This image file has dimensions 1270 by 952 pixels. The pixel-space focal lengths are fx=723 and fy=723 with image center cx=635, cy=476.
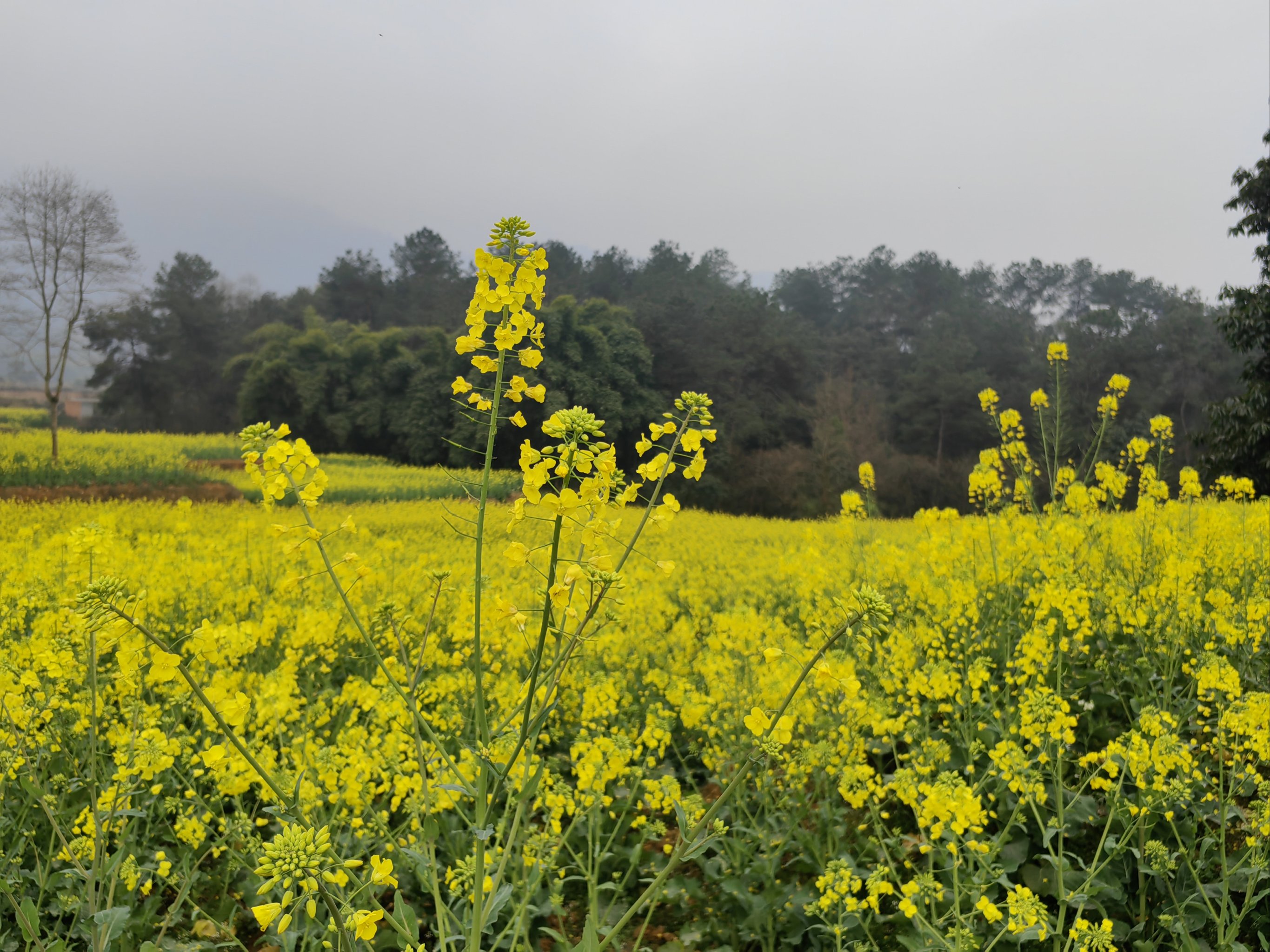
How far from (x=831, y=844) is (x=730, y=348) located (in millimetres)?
24620

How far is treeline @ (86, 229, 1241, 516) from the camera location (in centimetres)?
2230

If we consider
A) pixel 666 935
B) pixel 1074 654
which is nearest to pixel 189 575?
pixel 666 935

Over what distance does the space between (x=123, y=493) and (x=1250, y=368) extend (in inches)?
804

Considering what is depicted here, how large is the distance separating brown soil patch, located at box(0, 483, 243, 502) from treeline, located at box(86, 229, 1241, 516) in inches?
200

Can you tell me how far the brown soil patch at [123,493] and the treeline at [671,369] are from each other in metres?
5.09

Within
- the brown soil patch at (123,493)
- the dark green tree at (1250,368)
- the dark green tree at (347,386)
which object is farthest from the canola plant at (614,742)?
the dark green tree at (347,386)

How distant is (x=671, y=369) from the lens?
2525 centimetres

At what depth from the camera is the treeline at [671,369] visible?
878 inches

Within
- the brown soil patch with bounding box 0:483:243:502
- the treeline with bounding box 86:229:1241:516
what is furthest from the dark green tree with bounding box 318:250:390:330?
the brown soil patch with bounding box 0:483:243:502

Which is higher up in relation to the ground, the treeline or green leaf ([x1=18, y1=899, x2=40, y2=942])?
the treeline

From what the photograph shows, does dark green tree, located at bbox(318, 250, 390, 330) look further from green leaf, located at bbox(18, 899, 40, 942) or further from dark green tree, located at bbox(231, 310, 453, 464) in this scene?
green leaf, located at bbox(18, 899, 40, 942)

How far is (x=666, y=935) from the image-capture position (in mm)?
2910

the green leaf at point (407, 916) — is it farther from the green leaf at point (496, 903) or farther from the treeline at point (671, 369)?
the treeline at point (671, 369)

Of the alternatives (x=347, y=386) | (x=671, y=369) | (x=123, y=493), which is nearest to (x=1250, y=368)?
(x=671, y=369)
